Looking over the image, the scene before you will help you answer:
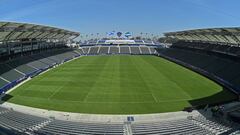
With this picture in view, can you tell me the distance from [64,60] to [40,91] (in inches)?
1702

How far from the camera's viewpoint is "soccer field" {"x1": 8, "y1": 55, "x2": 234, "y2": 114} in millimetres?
31294

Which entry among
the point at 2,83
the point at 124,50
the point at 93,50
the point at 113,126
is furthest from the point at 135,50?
the point at 113,126

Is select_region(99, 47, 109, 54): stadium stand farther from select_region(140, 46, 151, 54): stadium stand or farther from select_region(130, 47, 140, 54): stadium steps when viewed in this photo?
select_region(140, 46, 151, 54): stadium stand

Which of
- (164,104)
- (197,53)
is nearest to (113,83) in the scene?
(164,104)

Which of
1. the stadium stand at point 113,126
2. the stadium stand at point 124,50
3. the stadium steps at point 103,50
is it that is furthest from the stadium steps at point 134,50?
the stadium stand at point 113,126

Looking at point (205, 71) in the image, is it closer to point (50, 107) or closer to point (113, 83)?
point (113, 83)

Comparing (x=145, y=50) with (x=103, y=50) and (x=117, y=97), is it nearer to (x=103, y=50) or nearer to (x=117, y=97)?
(x=103, y=50)

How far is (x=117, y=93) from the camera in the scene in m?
37.7

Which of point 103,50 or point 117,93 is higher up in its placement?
point 103,50

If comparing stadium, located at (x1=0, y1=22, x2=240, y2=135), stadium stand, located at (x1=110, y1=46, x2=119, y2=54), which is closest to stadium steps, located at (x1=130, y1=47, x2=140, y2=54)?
stadium stand, located at (x1=110, y1=46, x2=119, y2=54)

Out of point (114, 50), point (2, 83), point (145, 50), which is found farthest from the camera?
point (114, 50)

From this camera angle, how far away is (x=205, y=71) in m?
54.6

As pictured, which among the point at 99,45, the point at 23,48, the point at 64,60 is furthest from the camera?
the point at 99,45

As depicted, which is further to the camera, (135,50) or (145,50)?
(135,50)
